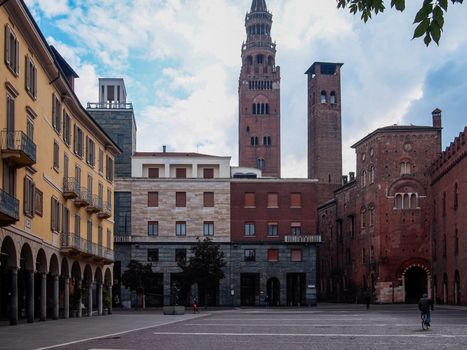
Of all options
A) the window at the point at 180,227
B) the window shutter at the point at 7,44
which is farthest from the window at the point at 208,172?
the window shutter at the point at 7,44

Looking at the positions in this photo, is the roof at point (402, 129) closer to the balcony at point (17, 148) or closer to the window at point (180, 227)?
the window at point (180, 227)

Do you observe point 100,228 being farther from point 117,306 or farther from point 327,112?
point 327,112

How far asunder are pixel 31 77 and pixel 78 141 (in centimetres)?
1307

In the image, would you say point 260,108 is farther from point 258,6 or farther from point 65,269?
point 65,269

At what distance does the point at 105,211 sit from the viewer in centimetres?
5391

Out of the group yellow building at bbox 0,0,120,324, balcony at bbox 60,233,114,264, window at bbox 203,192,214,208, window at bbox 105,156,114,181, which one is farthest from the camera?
window at bbox 203,192,214,208

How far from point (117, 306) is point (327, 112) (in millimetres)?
62217

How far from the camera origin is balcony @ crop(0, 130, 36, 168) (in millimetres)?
29422

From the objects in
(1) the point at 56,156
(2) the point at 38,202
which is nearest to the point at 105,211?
(1) the point at 56,156

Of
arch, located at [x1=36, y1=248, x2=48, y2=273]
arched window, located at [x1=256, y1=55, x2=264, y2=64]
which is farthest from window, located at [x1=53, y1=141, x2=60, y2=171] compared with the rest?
Result: arched window, located at [x1=256, y1=55, x2=264, y2=64]

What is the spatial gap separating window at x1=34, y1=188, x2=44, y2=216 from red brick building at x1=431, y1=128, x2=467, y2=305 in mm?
39787

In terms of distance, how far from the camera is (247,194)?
→ 79.2 meters

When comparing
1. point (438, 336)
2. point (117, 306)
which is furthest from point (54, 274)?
point (117, 306)

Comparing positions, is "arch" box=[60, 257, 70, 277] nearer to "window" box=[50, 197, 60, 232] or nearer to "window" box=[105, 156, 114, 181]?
"window" box=[50, 197, 60, 232]
